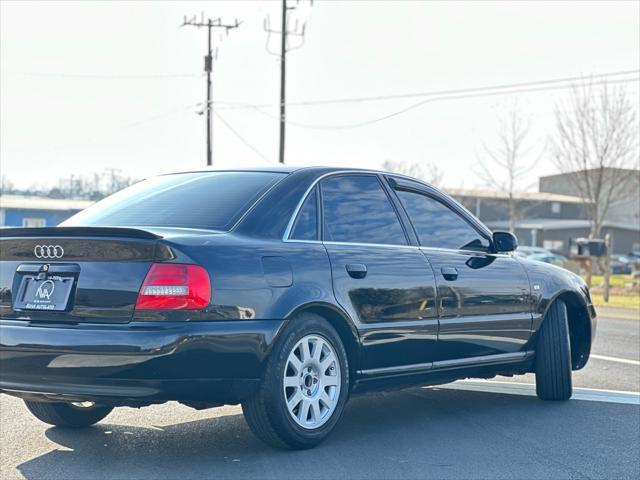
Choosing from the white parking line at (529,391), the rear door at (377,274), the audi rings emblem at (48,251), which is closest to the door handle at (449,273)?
the rear door at (377,274)

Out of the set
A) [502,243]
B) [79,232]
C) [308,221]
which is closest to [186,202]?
[308,221]

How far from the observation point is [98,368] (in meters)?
5.14

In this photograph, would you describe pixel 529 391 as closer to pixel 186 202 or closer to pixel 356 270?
pixel 356 270

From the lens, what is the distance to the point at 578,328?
8.27 m

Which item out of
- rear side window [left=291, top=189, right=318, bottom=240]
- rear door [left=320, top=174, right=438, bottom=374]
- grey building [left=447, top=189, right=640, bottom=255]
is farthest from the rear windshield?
grey building [left=447, top=189, right=640, bottom=255]

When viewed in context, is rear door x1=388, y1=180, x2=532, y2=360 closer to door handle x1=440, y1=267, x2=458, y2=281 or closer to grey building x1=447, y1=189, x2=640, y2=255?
door handle x1=440, y1=267, x2=458, y2=281

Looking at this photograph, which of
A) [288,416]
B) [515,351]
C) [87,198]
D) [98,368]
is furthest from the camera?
[87,198]

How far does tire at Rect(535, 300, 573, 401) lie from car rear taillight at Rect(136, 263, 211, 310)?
3408 millimetres

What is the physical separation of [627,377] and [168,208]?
507 cm

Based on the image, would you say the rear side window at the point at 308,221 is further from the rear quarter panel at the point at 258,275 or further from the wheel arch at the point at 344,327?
the wheel arch at the point at 344,327

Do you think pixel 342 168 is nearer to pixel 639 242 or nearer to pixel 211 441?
pixel 211 441

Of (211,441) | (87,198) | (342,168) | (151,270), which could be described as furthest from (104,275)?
(87,198)

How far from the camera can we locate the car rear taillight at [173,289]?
5152 mm

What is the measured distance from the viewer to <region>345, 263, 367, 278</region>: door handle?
19.9ft
